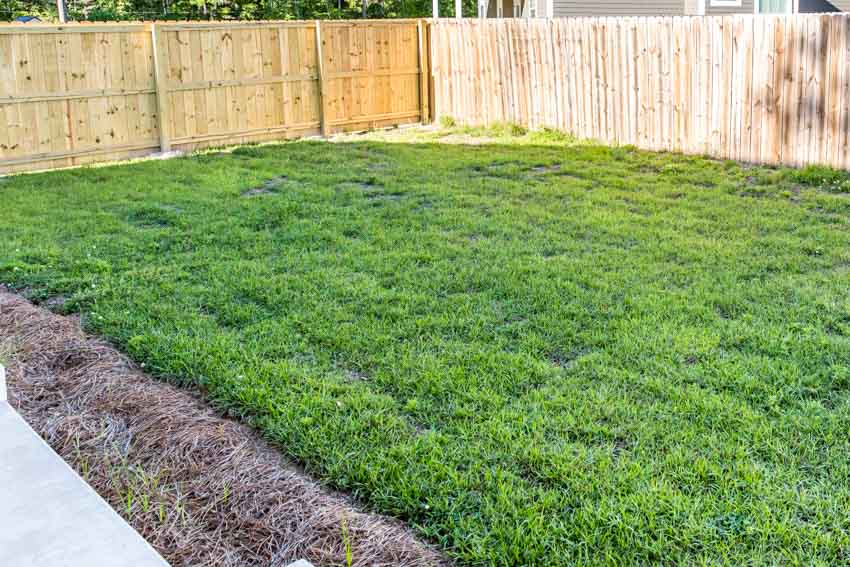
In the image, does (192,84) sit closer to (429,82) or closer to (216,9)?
(429,82)

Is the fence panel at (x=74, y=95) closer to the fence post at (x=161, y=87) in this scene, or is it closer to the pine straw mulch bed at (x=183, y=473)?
the fence post at (x=161, y=87)

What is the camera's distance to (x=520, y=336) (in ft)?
12.8

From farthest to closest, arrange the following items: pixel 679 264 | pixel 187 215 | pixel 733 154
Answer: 1. pixel 733 154
2. pixel 187 215
3. pixel 679 264

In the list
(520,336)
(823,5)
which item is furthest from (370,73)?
(823,5)

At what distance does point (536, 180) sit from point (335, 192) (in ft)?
6.34

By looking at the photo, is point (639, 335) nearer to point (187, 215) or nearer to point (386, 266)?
point (386, 266)

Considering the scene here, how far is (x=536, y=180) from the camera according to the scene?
25.5 ft

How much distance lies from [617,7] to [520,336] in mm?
12198

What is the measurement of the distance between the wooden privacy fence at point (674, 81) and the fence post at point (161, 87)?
13.7ft

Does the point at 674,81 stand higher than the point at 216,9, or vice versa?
the point at 216,9

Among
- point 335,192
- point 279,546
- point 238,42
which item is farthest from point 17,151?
point 279,546

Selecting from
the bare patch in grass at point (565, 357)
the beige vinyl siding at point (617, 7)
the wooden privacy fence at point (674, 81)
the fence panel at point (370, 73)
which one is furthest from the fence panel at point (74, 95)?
the bare patch in grass at point (565, 357)

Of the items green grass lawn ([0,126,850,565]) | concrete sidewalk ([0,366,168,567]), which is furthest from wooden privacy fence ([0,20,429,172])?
concrete sidewalk ([0,366,168,567])

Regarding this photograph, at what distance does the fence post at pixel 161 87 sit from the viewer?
9719mm
